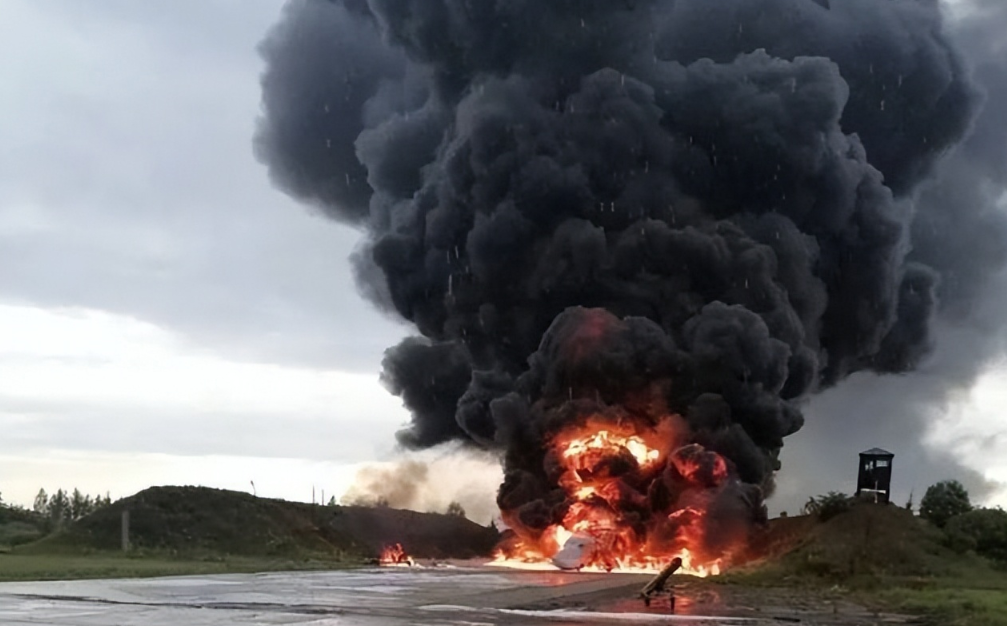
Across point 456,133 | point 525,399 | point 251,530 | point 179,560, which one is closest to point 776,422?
point 525,399

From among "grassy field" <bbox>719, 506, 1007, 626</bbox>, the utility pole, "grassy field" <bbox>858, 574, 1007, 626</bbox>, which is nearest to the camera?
"grassy field" <bbox>858, 574, 1007, 626</bbox>

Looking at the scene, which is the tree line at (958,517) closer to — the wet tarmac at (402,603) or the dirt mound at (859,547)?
the dirt mound at (859,547)

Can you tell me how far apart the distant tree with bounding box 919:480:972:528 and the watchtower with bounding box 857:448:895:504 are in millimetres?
2398

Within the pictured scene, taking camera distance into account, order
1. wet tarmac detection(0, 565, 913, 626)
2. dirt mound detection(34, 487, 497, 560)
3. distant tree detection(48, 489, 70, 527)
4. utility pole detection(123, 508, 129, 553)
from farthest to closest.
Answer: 1. distant tree detection(48, 489, 70, 527)
2. dirt mound detection(34, 487, 497, 560)
3. utility pole detection(123, 508, 129, 553)
4. wet tarmac detection(0, 565, 913, 626)

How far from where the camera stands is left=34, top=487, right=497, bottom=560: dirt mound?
296ft

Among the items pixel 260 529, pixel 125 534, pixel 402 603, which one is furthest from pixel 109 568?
pixel 260 529

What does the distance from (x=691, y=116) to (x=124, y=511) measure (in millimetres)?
51697

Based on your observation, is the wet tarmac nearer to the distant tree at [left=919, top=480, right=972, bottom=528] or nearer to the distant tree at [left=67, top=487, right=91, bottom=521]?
the distant tree at [left=919, top=480, right=972, bottom=528]

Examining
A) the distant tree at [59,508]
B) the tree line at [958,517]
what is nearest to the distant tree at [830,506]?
the tree line at [958,517]

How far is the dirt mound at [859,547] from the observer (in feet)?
190

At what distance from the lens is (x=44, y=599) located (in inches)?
1446

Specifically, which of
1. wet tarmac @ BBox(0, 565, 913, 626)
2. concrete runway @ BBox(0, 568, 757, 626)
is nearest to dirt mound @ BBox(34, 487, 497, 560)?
concrete runway @ BBox(0, 568, 757, 626)

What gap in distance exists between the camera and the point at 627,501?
71.6m

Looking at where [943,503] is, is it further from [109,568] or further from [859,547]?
[109,568]
